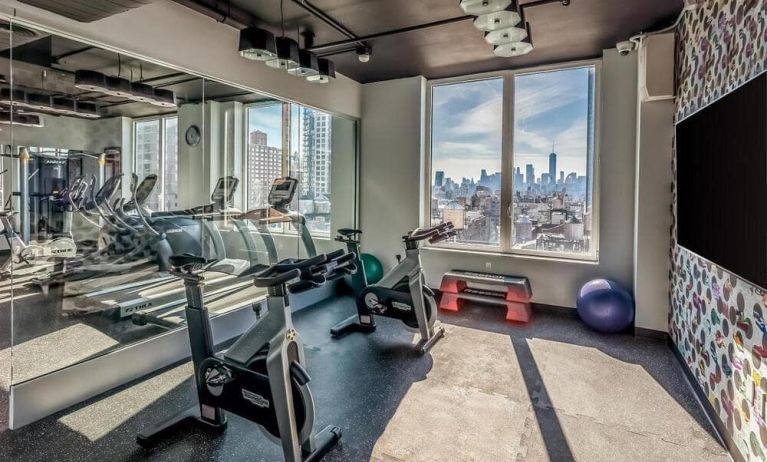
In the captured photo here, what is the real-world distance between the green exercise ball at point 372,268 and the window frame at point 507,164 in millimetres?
749

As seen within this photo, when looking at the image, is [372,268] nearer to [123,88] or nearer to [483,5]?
[123,88]

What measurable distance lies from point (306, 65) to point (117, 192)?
197 centimetres

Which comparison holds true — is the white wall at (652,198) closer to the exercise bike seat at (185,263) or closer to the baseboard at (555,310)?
the baseboard at (555,310)

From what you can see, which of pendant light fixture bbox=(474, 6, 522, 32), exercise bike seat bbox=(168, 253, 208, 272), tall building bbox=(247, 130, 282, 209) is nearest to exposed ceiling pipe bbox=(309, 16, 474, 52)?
pendant light fixture bbox=(474, 6, 522, 32)

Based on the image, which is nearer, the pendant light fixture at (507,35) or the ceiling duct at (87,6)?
the ceiling duct at (87,6)

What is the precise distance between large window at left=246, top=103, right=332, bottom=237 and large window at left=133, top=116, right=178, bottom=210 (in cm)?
87

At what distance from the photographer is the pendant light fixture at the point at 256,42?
3111mm

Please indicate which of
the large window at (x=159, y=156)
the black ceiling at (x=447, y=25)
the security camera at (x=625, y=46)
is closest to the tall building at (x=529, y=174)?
the black ceiling at (x=447, y=25)

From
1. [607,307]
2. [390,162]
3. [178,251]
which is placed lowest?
[607,307]

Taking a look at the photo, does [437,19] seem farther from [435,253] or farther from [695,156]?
[435,253]

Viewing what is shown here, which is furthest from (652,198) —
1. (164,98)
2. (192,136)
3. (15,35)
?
(15,35)

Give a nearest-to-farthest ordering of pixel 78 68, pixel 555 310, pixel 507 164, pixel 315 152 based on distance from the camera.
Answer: pixel 78 68
pixel 555 310
pixel 507 164
pixel 315 152

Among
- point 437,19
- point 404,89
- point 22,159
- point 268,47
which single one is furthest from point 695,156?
point 22,159

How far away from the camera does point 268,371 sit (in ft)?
6.69
